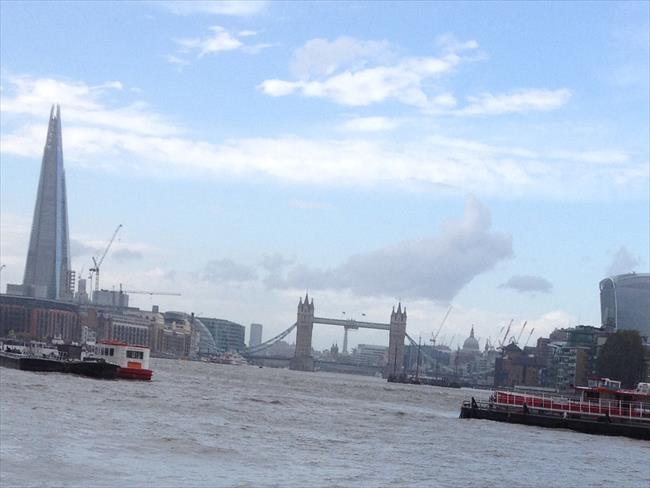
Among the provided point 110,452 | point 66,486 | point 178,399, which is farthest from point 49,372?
point 66,486

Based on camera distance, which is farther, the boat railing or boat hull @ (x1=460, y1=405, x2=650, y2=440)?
the boat railing

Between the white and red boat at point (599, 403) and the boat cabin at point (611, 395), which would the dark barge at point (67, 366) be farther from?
the boat cabin at point (611, 395)

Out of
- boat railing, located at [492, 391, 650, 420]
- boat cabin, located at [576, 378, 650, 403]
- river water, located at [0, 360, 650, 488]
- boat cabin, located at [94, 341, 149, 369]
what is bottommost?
river water, located at [0, 360, 650, 488]

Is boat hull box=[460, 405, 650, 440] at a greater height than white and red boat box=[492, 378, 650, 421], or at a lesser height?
lesser

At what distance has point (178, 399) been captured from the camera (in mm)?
78938

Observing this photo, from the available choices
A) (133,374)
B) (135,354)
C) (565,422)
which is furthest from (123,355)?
(565,422)

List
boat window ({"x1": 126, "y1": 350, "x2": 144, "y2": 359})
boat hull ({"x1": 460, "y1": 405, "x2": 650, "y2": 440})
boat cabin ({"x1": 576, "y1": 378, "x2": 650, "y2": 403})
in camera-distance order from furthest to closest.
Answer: boat window ({"x1": 126, "y1": 350, "x2": 144, "y2": 359}), boat cabin ({"x1": 576, "y1": 378, "x2": 650, "y2": 403}), boat hull ({"x1": 460, "y1": 405, "x2": 650, "y2": 440})

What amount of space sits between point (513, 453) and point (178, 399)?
29.5 metres

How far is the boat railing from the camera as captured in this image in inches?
A: 3105

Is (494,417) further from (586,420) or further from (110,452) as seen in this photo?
(110,452)

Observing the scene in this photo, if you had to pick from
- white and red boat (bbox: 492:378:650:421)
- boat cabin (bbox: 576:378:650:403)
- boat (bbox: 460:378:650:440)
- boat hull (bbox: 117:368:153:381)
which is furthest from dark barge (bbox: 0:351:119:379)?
boat cabin (bbox: 576:378:650:403)

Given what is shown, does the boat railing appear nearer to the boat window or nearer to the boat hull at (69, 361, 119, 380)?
the boat hull at (69, 361, 119, 380)

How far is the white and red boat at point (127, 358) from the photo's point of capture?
105 meters

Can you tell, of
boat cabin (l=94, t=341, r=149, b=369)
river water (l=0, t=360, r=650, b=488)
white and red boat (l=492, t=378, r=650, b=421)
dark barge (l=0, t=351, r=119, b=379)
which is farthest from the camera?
boat cabin (l=94, t=341, r=149, b=369)
